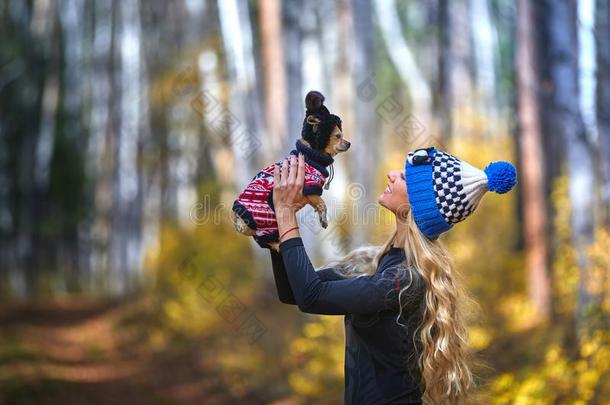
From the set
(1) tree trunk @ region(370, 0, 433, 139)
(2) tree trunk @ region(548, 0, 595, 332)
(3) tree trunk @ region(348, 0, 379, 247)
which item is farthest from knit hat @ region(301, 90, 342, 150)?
(1) tree trunk @ region(370, 0, 433, 139)

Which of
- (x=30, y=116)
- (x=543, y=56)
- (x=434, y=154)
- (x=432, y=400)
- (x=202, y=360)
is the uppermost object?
(x=30, y=116)

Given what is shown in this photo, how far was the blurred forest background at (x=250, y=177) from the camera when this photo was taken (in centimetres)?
701

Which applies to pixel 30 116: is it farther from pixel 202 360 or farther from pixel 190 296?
pixel 202 360

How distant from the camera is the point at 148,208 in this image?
866 inches

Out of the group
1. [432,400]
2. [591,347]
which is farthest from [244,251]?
[432,400]

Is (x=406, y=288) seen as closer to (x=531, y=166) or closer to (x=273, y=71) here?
(x=531, y=166)

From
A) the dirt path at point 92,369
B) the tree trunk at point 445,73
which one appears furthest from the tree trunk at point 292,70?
the tree trunk at point 445,73

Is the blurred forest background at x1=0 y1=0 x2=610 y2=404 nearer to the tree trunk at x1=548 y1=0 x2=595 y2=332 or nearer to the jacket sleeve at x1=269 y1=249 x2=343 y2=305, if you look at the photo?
the tree trunk at x1=548 y1=0 x2=595 y2=332

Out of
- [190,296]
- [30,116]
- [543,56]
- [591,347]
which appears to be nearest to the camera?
[591,347]

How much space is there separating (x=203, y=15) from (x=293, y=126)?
20.4ft

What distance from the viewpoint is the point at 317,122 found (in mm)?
2957

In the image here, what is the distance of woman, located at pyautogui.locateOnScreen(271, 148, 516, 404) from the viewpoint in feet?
9.32

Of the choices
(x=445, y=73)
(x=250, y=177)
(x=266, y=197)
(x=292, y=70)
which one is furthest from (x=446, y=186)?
(x=445, y=73)

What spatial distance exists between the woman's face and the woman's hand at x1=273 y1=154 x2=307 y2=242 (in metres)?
0.38
